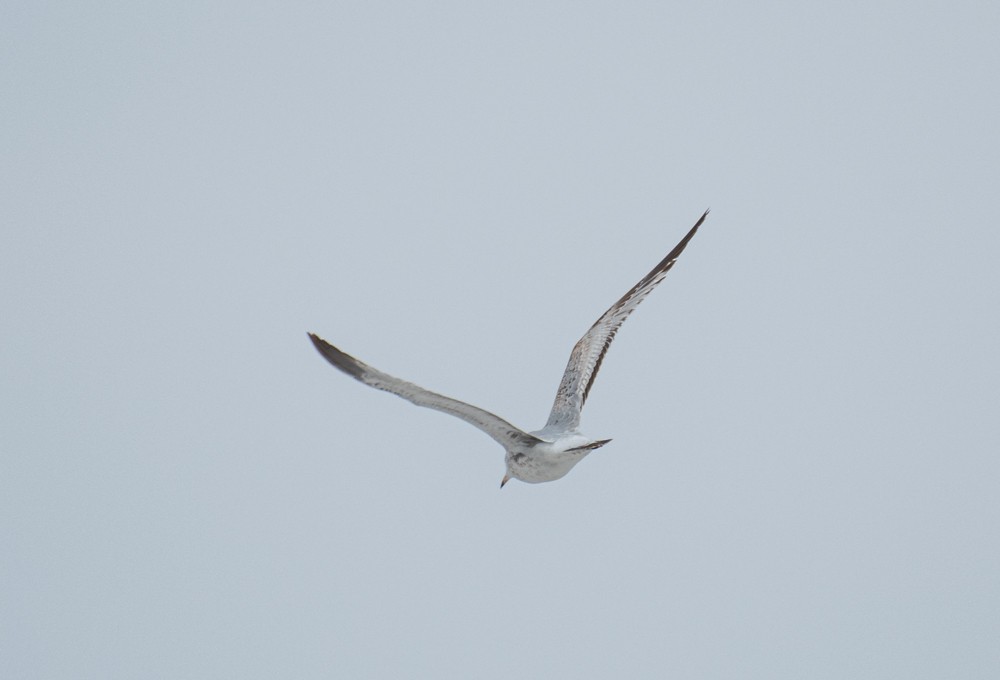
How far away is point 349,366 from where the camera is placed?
1342 cm

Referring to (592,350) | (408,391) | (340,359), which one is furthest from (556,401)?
(340,359)

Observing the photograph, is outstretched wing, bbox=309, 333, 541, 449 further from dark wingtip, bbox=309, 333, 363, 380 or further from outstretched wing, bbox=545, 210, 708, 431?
outstretched wing, bbox=545, 210, 708, 431

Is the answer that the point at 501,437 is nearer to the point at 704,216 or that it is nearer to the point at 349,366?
the point at 349,366

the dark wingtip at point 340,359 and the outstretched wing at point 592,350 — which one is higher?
the outstretched wing at point 592,350

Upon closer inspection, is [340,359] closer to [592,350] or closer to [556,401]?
[556,401]

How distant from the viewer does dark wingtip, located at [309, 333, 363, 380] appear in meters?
13.4

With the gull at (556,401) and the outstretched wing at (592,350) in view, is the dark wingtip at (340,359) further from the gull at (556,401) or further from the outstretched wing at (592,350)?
the outstretched wing at (592,350)

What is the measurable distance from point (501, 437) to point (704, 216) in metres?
5.43

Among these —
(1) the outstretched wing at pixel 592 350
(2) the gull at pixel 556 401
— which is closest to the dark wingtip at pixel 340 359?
(2) the gull at pixel 556 401

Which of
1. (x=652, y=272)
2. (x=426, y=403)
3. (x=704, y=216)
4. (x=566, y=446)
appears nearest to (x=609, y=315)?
(x=652, y=272)

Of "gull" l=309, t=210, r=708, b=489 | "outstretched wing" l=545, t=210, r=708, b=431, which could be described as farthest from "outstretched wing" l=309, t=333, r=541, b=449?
"outstretched wing" l=545, t=210, r=708, b=431

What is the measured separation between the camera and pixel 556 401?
56.5ft

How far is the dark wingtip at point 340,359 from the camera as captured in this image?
13352 millimetres

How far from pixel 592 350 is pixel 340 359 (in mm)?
5529
